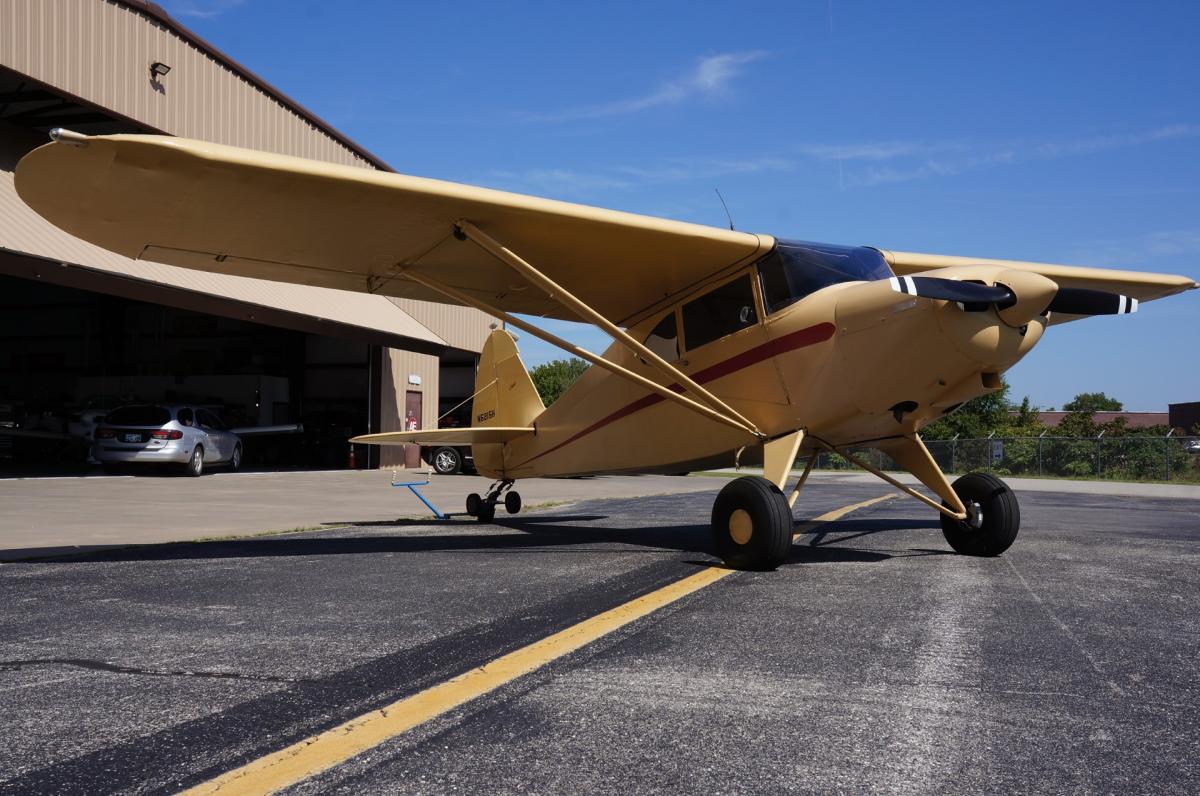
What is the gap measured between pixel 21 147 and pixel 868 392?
18224 millimetres

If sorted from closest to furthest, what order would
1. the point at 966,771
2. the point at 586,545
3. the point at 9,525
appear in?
1. the point at 966,771
2. the point at 586,545
3. the point at 9,525

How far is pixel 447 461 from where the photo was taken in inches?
1048

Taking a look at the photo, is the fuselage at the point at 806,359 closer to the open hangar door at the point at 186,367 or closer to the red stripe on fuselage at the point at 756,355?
the red stripe on fuselage at the point at 756,355

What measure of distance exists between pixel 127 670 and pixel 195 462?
1954 centimetres

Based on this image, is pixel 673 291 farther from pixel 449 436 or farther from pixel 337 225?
pixel 449 436

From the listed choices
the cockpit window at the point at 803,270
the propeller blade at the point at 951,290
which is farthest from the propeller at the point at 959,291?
the cockpit window at the point at 803,270

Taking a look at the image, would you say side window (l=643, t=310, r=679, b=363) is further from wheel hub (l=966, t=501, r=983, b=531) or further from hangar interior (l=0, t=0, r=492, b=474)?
hangar interior (l=0, t=0, r=492, b=474)

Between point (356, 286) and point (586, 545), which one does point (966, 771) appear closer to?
point (586, 545)

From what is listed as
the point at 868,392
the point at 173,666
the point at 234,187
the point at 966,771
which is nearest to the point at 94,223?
the point at 234,187

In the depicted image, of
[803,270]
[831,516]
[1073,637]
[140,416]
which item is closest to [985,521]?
[803,270]

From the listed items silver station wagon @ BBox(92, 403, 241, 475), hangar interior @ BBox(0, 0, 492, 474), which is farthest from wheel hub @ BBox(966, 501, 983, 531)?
silver station wagon @ BBox(92, 403, 241, 475)

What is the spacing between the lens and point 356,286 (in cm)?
781

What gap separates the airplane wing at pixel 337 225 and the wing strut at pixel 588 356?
188 mm

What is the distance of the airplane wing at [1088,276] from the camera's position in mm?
8500
